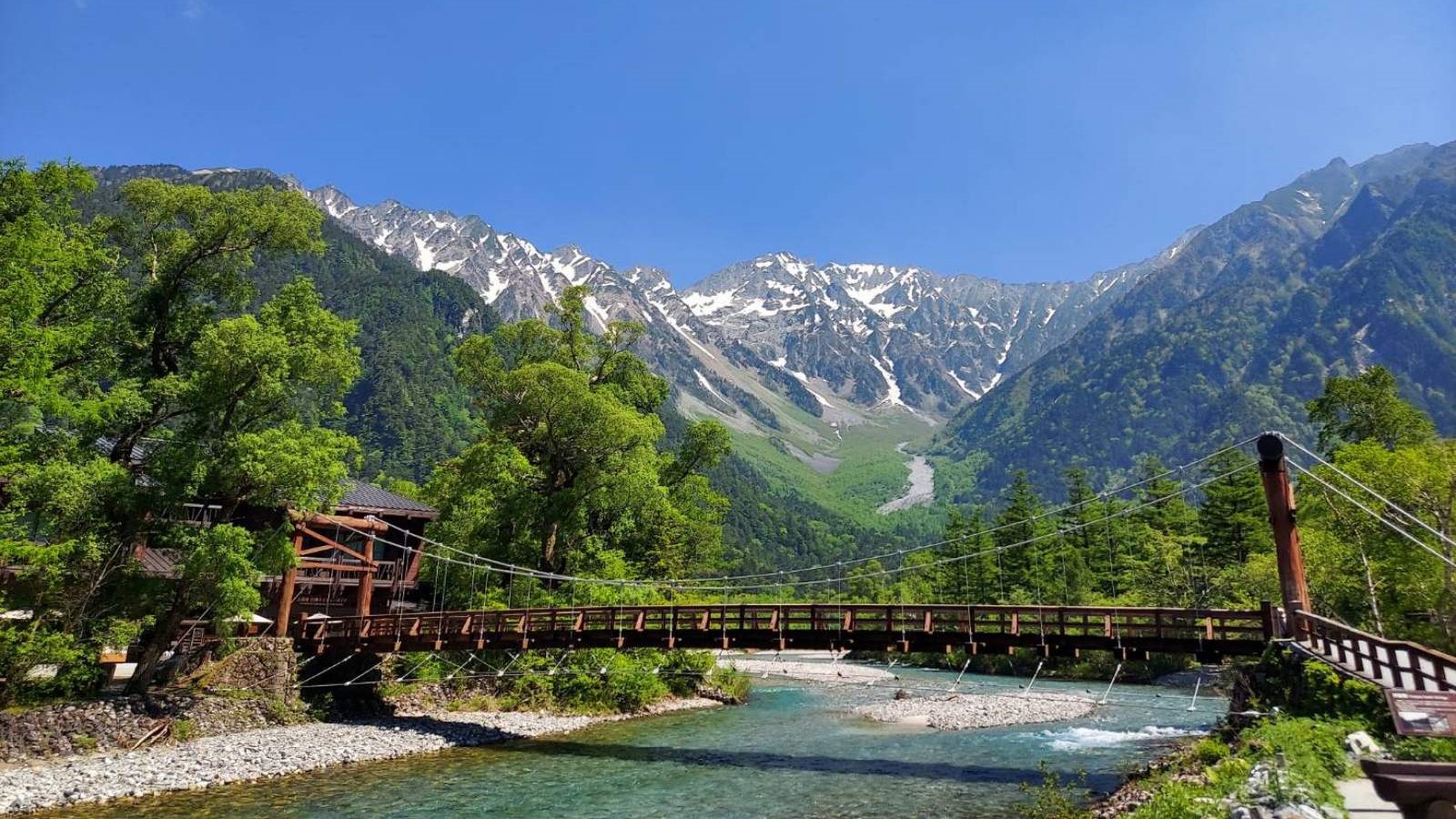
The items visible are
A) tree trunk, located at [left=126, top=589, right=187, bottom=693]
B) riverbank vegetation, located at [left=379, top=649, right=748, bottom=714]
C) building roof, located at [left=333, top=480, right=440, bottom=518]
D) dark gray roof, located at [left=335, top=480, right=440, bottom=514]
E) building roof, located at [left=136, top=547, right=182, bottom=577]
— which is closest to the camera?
tree trunk, located at [left=126, top=589, right=187, bottom=693]

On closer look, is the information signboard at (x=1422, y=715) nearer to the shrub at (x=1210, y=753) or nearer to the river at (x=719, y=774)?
the shrub at (x=1210, y=753)

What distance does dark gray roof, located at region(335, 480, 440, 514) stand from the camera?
3328 centimetres

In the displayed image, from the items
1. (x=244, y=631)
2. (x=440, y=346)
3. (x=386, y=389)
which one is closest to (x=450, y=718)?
(x=244, y=631)

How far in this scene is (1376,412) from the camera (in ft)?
121

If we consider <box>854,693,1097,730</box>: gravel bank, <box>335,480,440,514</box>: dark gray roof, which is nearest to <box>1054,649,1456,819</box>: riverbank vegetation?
<box>854,693,1097,730</box>: gravel bank

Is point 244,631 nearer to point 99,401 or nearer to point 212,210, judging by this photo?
point 99,401

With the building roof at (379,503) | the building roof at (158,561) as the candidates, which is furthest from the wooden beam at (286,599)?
the building roof at (379,503)

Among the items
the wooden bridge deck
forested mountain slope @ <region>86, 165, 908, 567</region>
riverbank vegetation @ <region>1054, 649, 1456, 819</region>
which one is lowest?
riverbank vegetation @ <region>1054, 649, 1456, 819</region>

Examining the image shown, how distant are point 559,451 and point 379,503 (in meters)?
9.15

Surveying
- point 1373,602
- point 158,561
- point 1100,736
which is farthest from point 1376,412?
point 158,561

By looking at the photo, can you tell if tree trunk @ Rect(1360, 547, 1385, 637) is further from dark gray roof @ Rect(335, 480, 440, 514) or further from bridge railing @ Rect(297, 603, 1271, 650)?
dark gray roof @ Rect(335, 480, 440, 514)

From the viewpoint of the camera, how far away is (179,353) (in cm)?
2134

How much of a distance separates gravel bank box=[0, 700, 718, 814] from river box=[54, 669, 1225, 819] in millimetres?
735

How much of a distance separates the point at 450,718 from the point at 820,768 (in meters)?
12.5
